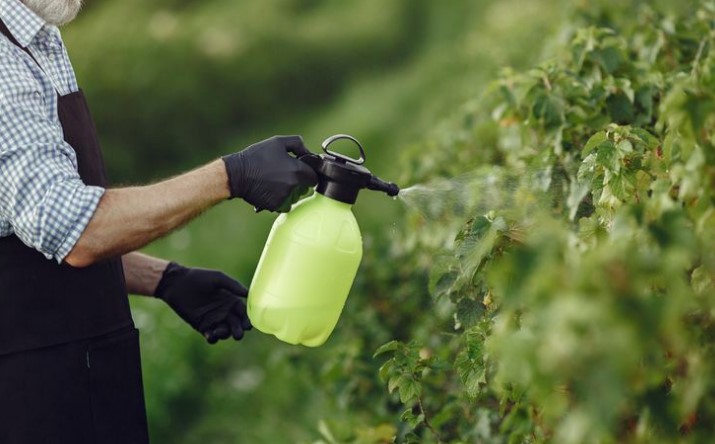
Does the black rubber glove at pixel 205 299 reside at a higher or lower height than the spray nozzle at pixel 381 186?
lower

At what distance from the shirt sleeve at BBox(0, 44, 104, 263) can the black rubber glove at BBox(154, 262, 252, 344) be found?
0.66 m

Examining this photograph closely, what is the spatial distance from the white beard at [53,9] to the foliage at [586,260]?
39.5 inches

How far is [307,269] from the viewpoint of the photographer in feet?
6.61

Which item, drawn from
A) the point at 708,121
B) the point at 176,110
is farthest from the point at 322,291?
the point at 176,110

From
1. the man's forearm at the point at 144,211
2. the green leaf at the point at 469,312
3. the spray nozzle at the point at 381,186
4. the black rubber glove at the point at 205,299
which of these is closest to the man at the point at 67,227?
the man's forearm at the point at 144,211

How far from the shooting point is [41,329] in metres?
2.04

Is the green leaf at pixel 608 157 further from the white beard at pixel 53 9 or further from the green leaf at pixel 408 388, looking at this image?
the white beard at pixel 53 9

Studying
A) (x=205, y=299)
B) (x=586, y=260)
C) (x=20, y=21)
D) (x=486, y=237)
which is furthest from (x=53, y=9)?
(x=586, y=260)

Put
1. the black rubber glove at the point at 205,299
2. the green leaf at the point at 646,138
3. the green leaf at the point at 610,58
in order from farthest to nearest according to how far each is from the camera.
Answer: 1. the green leaf at the point at 610,58
2. the black rubber glove at the point at 205,299
3. the green leaf at the point at 646,138

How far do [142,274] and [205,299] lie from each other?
186mm

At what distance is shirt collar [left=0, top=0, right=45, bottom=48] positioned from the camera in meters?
2.00

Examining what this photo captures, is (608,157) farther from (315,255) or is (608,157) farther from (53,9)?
(53,9)

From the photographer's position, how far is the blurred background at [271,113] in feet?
13.4

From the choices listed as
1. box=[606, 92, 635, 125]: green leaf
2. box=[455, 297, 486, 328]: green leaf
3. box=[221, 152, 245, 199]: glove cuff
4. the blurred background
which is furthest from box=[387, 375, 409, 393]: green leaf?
box=[606, 92, 635, 125]: green leaf
